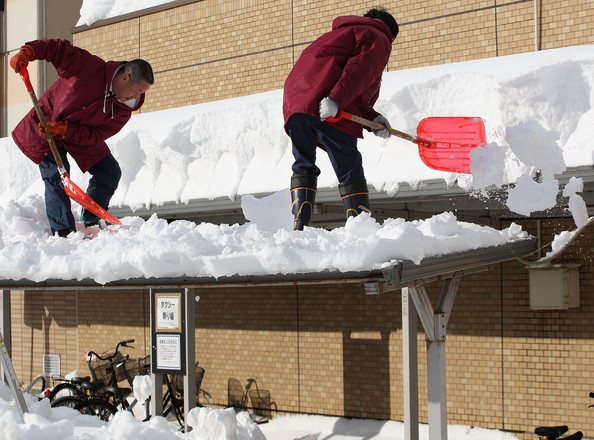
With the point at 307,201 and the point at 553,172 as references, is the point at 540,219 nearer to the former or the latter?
the point at 553,172

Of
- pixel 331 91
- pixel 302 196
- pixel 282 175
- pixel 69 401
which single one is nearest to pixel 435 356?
pixel 302 196

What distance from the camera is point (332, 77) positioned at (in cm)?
435

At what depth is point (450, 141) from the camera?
566 centimetres

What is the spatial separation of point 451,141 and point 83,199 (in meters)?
2.65

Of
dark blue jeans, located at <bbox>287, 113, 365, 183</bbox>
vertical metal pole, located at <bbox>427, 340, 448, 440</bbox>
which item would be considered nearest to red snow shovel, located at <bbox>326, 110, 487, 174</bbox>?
dark blue jeans, located at <bbox>287, 113, 365, 183</bbox>

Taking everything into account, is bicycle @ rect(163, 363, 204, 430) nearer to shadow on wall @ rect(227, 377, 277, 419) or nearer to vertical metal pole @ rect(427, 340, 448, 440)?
shadow on wall @ rect(227, 377, 277, 419)

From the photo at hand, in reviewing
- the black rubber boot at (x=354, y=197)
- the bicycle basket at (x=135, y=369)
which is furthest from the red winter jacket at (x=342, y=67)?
the bicycle basket at (x=135, y=369)

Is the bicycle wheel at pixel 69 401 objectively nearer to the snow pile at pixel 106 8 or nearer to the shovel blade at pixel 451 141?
the shovel blade at pixel 451 141

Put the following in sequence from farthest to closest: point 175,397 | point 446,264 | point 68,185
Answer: point 175,397 → point 68,185 → point 446,264

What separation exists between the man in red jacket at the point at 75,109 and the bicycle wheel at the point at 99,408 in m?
3.76

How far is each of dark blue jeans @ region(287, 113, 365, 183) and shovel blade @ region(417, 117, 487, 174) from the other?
1.19 meters

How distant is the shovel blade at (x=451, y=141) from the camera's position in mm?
5461

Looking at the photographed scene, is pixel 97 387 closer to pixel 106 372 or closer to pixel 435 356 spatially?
pixel 106 372

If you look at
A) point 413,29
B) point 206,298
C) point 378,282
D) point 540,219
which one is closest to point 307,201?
point 378,282
